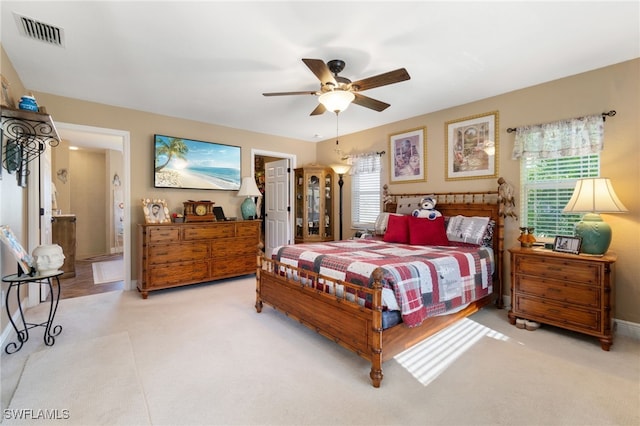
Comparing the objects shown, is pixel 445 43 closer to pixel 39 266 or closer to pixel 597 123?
pixel 597 123

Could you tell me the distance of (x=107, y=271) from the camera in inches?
218

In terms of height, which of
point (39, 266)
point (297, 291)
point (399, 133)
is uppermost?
point (399, 133)

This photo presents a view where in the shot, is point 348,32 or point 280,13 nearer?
point 280,13

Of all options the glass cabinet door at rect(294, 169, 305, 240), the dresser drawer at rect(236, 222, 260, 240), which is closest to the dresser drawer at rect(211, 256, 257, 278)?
the dresser drawer at rect(236, 222, 260, 240)

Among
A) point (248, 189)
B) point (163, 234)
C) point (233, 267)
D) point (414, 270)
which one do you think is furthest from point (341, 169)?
point (414, 270)

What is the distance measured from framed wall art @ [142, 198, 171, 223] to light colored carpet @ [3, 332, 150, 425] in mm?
1952

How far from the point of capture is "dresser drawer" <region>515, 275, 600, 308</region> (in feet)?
8.61

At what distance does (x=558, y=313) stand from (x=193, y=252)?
14.6 feet

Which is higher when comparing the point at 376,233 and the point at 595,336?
the point at 376,233

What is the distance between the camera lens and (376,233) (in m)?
4.62

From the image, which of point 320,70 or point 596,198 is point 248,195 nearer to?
point 320,70

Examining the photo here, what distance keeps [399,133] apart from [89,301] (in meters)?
5.06

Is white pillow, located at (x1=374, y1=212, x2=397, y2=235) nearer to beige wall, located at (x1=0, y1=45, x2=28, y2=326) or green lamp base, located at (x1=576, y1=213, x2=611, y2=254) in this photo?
green lamp base, located at (x1=576, y1=213, x2=611, y2=254)

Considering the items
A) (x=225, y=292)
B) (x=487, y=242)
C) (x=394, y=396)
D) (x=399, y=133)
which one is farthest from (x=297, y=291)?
(x=399, y=133)
